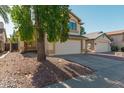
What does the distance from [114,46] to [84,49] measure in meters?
13.7

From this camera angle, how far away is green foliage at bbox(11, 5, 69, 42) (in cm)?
1058

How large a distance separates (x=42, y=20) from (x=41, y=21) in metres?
0.20

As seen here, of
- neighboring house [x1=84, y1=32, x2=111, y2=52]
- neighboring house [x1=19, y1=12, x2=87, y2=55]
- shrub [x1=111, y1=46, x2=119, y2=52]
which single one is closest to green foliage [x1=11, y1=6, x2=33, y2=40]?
neighboring house [x1=19, y1=12, x2=87, y2=55]

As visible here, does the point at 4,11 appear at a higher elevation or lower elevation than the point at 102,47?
higher

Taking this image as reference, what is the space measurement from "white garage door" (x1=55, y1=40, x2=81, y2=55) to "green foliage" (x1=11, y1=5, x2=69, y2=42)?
904cm

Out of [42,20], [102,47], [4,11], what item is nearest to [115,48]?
[102,47]

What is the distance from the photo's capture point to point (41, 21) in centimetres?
1111

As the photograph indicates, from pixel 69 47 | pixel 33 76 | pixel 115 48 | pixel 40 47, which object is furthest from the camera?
pixel 115 48

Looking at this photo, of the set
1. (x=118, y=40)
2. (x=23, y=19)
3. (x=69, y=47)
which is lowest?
(x=69, y=47)

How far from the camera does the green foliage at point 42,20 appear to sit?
10.6 meters

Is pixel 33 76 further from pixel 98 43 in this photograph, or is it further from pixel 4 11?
pixel 98 43

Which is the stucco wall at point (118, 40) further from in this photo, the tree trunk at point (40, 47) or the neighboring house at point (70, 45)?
the tree trunk at point (40, 47)

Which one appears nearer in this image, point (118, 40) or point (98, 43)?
point (98, 43)

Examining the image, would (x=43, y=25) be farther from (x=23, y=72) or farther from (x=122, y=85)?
(x=122, y=85)
